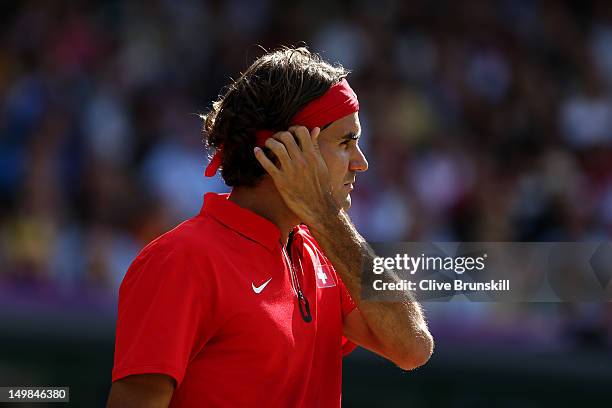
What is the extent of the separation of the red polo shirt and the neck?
0.23 feet

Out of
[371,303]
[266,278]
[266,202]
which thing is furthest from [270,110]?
[371,303]

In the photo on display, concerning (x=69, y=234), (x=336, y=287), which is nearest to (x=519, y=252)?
(x=336, y=287)

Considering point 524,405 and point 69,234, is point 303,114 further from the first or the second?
point 69,234

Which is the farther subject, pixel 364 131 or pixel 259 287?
pixel 364 131

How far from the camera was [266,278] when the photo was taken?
2.57 m

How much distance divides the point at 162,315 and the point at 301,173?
0.54m

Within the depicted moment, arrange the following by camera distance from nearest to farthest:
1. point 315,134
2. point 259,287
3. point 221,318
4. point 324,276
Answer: point 221,318 < point 259,287 < point 315,134 < point 324,276

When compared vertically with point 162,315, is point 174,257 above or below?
above

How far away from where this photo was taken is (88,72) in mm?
8547

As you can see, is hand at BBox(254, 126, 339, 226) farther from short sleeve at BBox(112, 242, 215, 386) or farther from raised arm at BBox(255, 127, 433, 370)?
short sleeve at BBox(112, 242, 215, 386)

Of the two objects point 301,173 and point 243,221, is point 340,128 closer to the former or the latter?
point 301,173

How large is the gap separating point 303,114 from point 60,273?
5141 mm

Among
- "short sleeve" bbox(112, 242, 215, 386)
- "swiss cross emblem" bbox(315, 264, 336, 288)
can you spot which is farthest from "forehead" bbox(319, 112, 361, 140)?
"short sleeve" bbox(112, 242, 215, 386)

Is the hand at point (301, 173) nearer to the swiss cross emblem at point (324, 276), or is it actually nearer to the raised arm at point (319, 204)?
the raised arm at point (319, 204)
